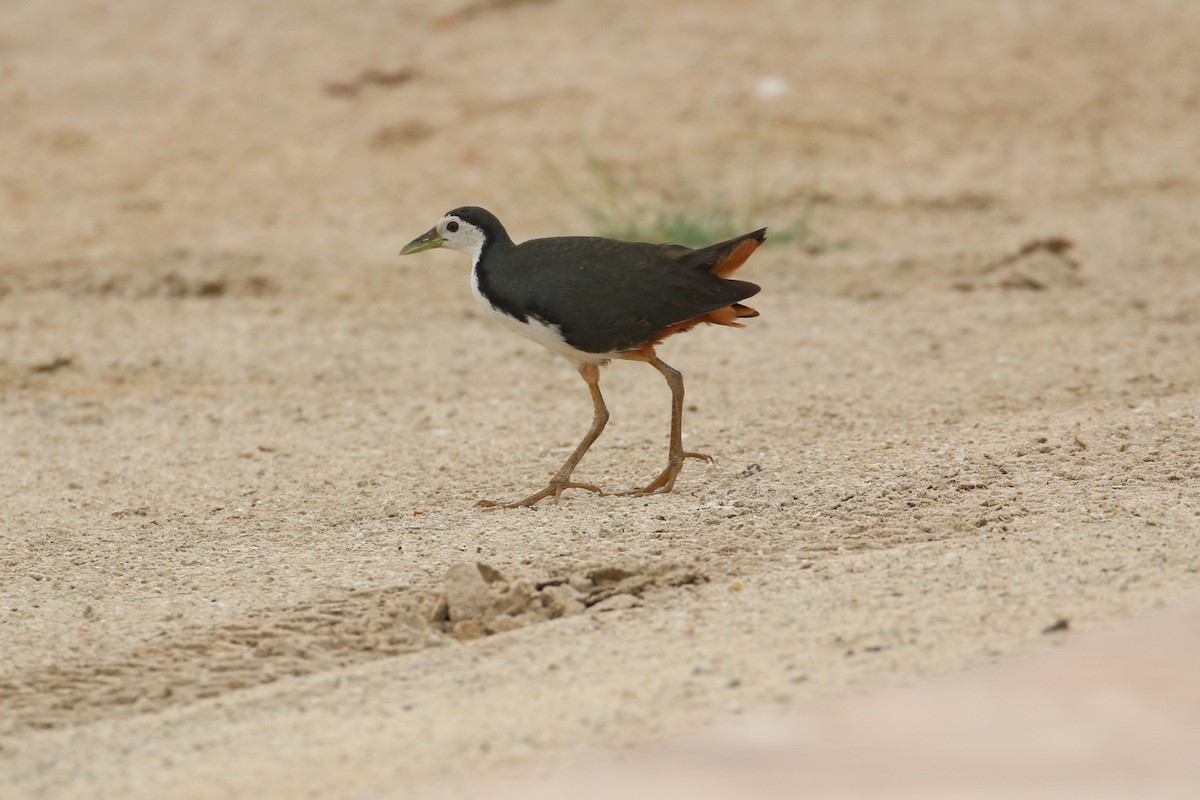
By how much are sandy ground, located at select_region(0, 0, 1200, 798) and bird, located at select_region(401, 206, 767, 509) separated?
1.19 ft

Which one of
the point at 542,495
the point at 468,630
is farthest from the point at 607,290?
the point at 468,630

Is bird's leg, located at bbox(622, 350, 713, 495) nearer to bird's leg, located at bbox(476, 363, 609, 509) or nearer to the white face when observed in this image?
bird's leg, located at bbox(476, 363, 609, 509)

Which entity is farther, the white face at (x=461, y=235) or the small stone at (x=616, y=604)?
the white face at (x=461, y=235)

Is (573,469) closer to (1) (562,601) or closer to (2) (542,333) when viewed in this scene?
(2) (542,333)

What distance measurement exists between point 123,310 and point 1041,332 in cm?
470

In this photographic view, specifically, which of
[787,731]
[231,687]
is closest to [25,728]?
[231,687]

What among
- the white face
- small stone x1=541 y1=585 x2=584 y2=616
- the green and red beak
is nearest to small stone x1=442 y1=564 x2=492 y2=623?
small stone x1=541 y1=585 x2=584 y2=616

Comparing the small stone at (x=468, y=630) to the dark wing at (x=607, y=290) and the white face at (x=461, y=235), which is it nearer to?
the dark wing at (x=607, y=290)

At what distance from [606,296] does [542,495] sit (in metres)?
0.71

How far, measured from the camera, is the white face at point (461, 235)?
5.36m

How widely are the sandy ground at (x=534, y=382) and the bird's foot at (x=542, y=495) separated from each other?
0.11 m

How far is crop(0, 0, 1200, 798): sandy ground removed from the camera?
3734 millimetres

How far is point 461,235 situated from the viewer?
213 inches

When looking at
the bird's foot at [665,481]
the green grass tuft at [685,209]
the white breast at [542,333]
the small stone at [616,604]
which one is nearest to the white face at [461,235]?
the white breast at [542,333]
